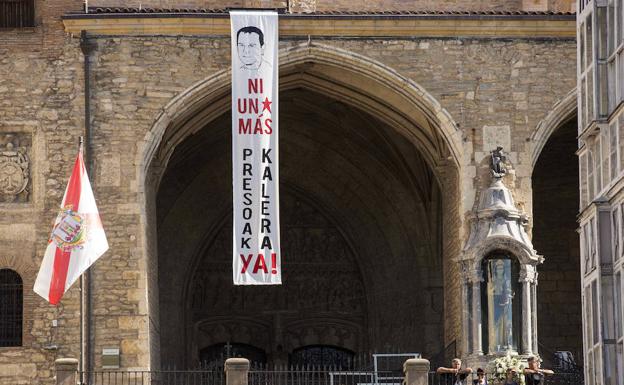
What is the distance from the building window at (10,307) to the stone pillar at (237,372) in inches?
163

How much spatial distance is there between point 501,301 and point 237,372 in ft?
16.0

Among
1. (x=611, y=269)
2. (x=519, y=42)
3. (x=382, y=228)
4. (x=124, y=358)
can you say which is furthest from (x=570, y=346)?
(x=611, y=269)

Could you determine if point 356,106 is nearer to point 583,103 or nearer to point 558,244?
point 558,244

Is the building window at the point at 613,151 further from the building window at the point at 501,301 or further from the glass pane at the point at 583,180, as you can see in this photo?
the building window at the point at 501,301

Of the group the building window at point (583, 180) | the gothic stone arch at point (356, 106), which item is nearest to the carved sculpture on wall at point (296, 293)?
the gothic stone arch at point (356, 106)

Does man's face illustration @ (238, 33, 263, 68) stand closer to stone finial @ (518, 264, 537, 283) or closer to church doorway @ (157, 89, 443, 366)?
church doorway @ (157, 89, 443, 366)

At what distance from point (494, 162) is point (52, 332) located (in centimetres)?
766

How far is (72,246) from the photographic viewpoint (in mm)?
34906

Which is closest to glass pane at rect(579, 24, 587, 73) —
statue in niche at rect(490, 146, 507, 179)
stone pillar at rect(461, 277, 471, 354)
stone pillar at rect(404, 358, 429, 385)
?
stone pillar at rect(404, 358, 429, 385)

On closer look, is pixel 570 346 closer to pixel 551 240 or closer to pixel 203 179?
pixel 551 240

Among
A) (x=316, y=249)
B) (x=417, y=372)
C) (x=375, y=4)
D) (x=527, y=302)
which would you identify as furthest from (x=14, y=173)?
(x=316, y=249)

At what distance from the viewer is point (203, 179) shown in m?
42.8

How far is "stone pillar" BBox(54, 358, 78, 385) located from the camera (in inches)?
1337

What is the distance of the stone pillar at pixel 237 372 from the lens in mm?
33969
